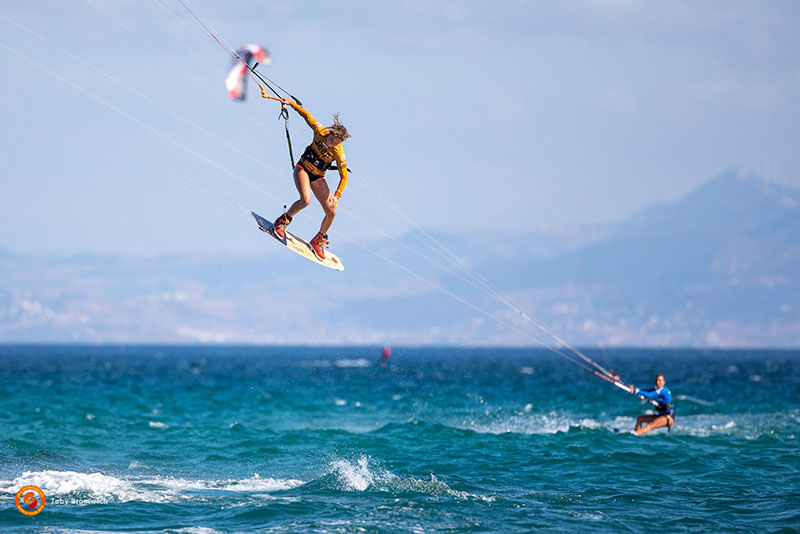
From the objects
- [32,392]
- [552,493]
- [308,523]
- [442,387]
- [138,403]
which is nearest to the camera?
[308,523]

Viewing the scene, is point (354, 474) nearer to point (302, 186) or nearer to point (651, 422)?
point (302, 186)

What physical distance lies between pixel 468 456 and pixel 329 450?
4427 mm

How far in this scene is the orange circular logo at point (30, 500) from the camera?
2019cm

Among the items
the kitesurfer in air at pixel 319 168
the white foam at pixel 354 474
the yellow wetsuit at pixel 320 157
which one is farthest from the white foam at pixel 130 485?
the yellow wetsuit at pixel 320 157

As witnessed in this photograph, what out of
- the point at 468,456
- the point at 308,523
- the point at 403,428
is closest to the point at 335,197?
the point at 308,523

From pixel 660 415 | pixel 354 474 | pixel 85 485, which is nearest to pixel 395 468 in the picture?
pixel 354 474

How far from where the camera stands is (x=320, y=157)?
67.5 feet

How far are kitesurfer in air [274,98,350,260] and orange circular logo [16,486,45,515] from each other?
7.43 metres

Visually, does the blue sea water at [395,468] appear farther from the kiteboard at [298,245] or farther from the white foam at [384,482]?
the kiteboard at [298,245]

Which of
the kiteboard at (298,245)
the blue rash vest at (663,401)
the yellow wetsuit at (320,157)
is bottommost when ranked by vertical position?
the blue rash vest at (663,401)

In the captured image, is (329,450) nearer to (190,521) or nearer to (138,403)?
(190,521)

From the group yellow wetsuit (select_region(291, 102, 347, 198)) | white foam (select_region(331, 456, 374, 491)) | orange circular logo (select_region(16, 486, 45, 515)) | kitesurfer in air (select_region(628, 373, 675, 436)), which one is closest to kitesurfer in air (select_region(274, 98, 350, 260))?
yellow wetsuit (select_region(291, 102, 347, 198))

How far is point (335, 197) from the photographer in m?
21.2

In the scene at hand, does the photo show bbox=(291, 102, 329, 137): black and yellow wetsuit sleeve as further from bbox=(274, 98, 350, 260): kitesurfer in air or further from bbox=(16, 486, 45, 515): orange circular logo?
bbox=(16, 486, 45, 515): orange circular logo
